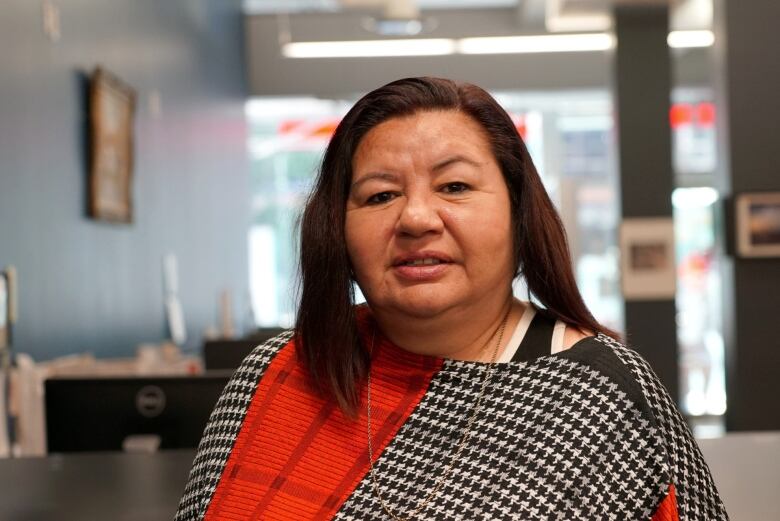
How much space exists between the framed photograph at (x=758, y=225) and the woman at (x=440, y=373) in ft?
16.7

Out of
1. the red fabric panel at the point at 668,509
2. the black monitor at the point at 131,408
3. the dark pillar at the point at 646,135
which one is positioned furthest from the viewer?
the dark pillar at the point at 646,135

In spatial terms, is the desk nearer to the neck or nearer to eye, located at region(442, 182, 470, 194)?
the neck

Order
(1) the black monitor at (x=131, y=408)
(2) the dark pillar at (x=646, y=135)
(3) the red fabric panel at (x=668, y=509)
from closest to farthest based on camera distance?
1. (3) the red fabric panel at (x=668, y=509)
2. (1) the black monitor at (x=131, y=408)
3. (2) the dark pillar at (x=646, y=135)

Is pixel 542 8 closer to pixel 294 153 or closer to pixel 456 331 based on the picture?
pixel 294 153

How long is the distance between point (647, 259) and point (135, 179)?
357 cm

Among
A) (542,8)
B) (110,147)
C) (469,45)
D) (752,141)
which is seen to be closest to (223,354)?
(110,147)

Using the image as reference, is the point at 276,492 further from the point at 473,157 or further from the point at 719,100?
the point at 719,100

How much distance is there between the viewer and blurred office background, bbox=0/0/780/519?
13.7 feet

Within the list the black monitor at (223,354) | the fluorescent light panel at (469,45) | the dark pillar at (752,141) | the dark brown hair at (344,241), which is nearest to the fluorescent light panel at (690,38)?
the fluorescent light panel at (469,45)

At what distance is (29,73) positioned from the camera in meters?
4.02

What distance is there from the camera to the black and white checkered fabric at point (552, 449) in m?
1.36

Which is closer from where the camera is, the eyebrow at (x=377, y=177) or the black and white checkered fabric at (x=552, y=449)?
the black and white checkered fabric at (x=552, y=449)

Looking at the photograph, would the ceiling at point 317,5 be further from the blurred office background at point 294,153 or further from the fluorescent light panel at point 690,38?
the fluorescent light panel at point 690,38

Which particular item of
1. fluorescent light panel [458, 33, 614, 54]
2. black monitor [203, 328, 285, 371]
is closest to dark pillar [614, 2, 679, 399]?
fluorescent light panel [458, 33, 614, 54]
